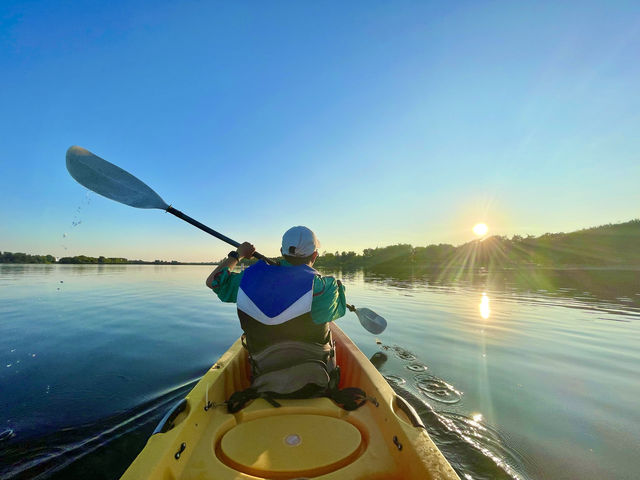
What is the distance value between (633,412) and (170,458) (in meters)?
5.95

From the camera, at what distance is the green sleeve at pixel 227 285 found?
2881mm

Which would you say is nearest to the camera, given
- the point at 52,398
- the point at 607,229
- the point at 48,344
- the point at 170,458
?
the point at 170,458

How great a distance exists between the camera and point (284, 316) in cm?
256

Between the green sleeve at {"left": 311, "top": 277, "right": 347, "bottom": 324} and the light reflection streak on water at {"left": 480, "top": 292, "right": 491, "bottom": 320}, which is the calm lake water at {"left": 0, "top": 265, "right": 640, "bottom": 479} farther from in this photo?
the green sleeve at {"left": 311, "top": 277, "right": 347, "bottom": 324}

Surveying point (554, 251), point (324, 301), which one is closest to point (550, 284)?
point (324, 301)

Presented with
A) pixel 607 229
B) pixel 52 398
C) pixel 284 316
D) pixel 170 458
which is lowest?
pixel 52 398

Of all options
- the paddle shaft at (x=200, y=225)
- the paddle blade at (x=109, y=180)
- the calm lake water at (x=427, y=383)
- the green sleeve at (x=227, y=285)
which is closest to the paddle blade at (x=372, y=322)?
the calm lake water at (x=427, y=383)

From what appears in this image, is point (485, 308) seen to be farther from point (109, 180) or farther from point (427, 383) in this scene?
point (109, 180)

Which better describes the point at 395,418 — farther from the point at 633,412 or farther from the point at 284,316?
the point at 633,412

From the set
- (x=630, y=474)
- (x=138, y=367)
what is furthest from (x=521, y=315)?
(x=138, y=367)

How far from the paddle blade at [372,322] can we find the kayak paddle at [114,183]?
4.11 m

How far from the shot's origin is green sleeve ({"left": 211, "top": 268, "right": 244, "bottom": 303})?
9.45 ft

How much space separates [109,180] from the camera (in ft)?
14.9

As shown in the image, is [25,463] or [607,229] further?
[607,229]
